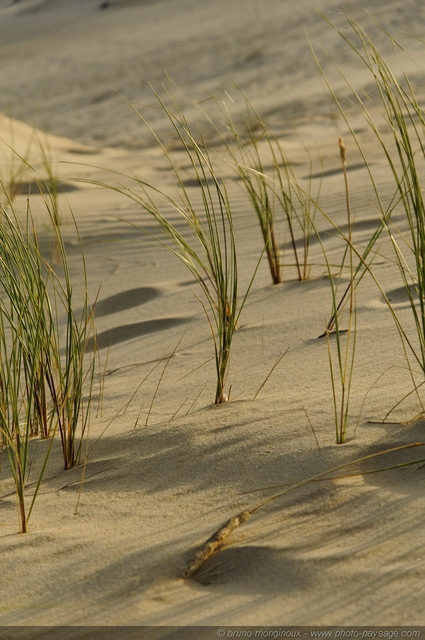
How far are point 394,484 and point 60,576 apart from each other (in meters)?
0.57

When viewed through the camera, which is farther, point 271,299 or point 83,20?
point 83,20

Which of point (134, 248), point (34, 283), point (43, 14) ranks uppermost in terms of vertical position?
point (43, 14)

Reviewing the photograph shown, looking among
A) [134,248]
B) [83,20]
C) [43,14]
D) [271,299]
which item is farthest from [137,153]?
[43,14]

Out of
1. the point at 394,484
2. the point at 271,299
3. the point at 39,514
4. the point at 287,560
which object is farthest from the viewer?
the point at 271,299

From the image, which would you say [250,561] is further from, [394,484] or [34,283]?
[34,283]

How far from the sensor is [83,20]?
1734cm

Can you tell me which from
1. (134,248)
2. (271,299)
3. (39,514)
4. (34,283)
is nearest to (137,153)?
(134,248)

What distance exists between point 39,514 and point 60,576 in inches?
9.7

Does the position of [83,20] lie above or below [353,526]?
above

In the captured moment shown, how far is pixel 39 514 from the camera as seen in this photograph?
151 cm

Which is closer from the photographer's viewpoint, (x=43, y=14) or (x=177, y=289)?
(x=177, y=289)

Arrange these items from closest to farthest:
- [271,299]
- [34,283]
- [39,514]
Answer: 1. [39,514]
2. [34,283]
3. [271,299]

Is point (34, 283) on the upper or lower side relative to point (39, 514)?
upper

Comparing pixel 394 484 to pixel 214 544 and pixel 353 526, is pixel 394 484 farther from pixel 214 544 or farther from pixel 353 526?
pixel 214 544
